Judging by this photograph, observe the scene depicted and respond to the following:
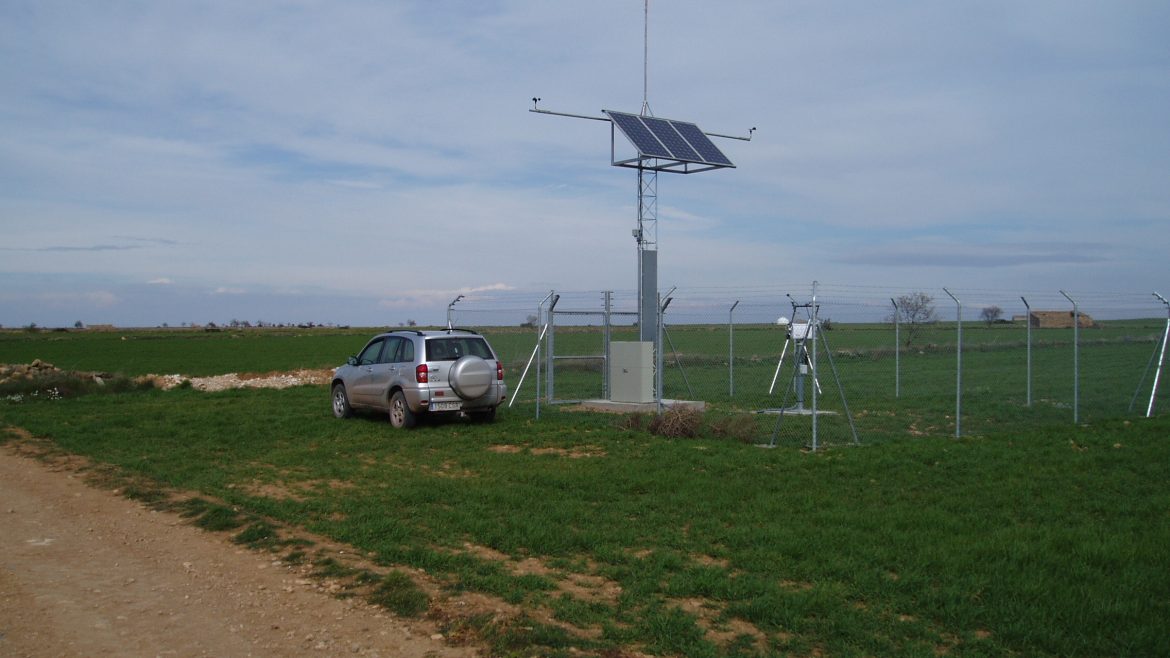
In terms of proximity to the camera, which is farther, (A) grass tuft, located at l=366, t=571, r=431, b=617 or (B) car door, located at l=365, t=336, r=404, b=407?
(B) car door, located at l=365, t=336, r=404, b=407

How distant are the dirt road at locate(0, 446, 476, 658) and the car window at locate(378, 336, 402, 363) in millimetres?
6927

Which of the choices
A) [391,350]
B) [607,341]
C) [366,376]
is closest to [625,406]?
[607,341]

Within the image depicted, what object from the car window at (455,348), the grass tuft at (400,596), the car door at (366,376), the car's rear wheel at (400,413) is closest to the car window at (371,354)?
the car door at (366,376)

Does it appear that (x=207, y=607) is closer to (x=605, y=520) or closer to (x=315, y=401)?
(x=605, y=520)

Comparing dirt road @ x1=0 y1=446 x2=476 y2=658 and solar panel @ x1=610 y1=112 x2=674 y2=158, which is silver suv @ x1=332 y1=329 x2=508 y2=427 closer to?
solar panel @ x1=610 y1=112 x2=674 y2=158

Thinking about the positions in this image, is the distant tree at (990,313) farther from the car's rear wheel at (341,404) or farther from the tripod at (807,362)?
the car's rear wheel at (341,404)

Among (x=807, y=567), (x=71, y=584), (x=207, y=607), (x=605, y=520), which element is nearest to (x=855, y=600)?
(x=807, y=567)

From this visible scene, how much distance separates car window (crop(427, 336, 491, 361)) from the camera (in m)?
15.0

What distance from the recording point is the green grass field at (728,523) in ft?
18.3

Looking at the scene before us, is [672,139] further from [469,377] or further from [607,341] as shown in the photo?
[469,377]

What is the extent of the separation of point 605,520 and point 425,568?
2042 millimetres

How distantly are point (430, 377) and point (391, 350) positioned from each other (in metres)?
1.59

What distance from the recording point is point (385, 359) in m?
16.0

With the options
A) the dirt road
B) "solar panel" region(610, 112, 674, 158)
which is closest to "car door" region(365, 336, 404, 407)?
"solar panel" region(610, 112, 674, 158)
